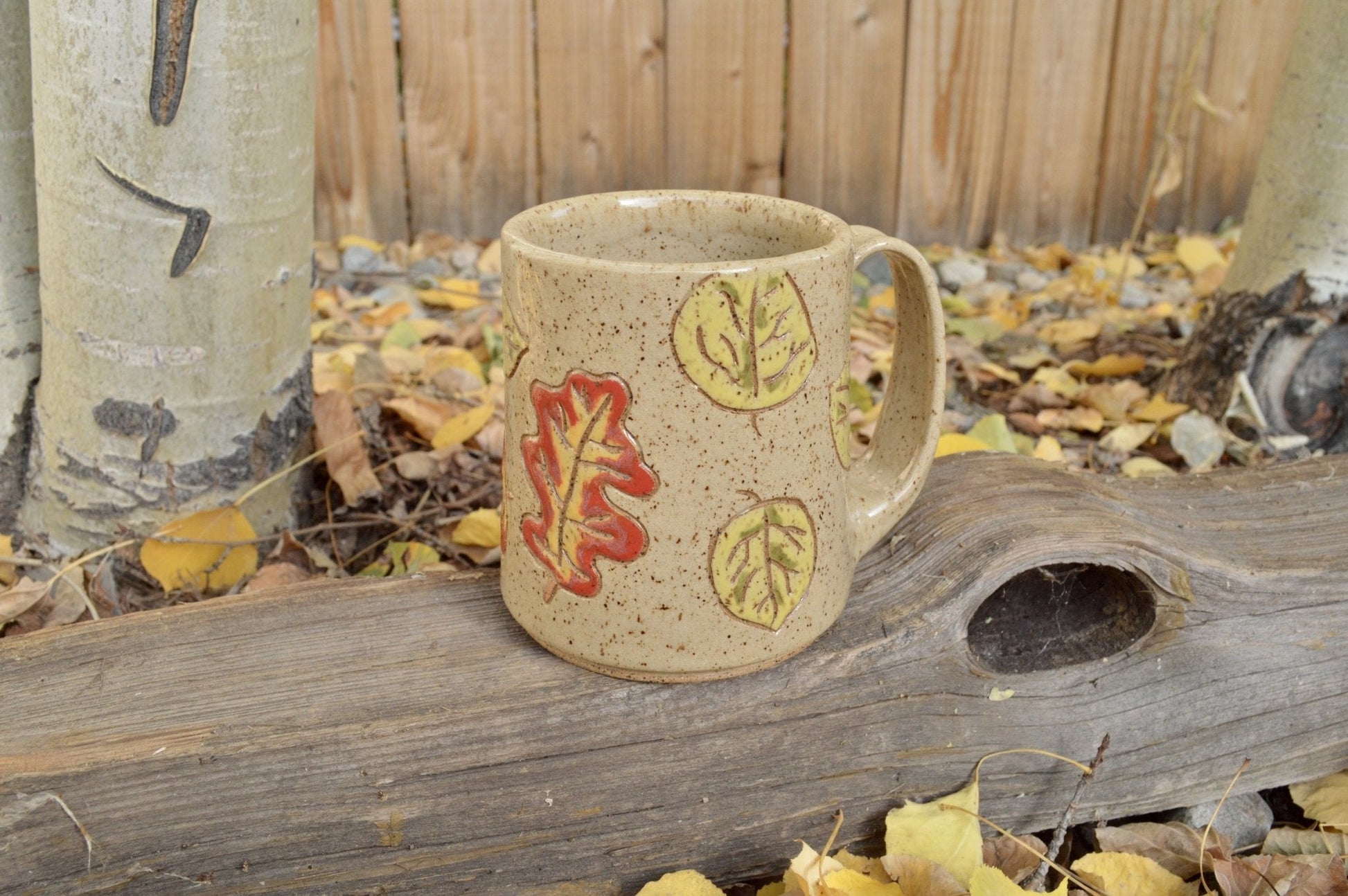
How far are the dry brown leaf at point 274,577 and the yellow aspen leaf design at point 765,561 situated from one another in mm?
657

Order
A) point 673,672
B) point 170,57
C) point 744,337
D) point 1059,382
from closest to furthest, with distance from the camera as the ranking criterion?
1. point 744,337
2. point 673,672
3. point 170,57
4. point 1059,382

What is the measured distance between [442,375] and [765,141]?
1.18 meters

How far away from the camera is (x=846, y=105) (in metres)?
2.85

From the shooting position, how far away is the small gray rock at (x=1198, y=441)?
193cm

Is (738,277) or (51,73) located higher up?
(51,73)

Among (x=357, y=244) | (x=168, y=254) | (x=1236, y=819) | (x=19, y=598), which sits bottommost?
(x=1236, y=819)

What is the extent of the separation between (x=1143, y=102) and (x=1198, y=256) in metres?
0.41

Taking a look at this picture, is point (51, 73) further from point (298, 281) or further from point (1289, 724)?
point (1289, 724)

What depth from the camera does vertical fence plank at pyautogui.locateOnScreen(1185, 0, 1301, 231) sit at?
2854mm

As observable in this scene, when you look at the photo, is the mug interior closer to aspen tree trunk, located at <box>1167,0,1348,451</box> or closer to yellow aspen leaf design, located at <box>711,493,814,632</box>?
yellow aspen leaf design, located at <box>711,493,814,632</box>

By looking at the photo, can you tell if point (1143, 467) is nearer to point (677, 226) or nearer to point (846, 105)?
point (677, 226)

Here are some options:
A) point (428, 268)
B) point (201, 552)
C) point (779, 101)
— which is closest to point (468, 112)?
point (428, 268)

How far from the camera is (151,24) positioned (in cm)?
126

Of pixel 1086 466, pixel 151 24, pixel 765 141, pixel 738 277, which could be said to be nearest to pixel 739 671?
pixel 738 277
